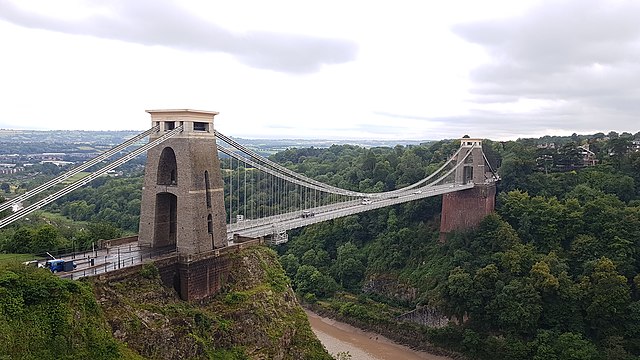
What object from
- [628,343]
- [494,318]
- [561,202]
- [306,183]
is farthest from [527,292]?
[306,183]

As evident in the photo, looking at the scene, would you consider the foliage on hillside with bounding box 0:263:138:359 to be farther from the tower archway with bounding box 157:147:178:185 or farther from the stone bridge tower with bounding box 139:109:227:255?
the tower archway with bounding box 157:147:178:185

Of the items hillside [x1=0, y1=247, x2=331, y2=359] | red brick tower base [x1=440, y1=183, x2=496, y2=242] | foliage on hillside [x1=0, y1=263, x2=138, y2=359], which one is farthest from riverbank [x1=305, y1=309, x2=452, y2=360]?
foliage on hillside [x1=0, y1=263, x2=138, y2=359]

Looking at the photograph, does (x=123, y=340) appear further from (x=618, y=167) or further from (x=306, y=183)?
(x=618, y=167)

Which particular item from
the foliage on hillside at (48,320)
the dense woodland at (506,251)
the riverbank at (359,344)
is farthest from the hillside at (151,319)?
the riverbank at (359,344)

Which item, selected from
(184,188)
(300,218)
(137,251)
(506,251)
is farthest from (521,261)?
(137,251)

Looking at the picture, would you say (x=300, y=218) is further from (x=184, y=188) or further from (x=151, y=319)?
(x=151, y=319)
